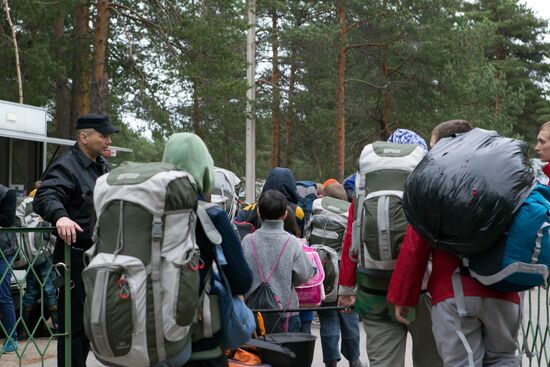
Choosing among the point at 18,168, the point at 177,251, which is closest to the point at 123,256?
the point at 177,251

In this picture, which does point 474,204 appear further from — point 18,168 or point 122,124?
point 122,124

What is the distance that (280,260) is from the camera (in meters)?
6.23

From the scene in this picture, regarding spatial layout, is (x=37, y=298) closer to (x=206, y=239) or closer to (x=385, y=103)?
(x=206, y=239)

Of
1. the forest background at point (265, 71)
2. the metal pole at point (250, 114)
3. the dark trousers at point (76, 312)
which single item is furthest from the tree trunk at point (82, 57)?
the dark trousers at point (76, 312)

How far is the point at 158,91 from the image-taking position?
69.2ft

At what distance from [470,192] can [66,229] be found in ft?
7.75

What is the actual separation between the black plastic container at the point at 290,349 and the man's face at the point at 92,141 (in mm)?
1656

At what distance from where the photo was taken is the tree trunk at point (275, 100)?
100 feet

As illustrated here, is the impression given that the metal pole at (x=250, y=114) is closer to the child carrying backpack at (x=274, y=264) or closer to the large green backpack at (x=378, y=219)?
the child carrying backpack at (x=274, y=264)

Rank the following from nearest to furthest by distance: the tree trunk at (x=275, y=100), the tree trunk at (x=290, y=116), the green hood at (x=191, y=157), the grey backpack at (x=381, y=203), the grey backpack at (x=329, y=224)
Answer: the green hood at (x=191, y=157) < the grey backpack at (x=381, y=203) < the grey backpack at (x=329, y=224) < the tree trunk at (x=275, y=100) < the tree trunk at (x=290, y=116)

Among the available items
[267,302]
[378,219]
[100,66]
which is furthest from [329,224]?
[100,66]

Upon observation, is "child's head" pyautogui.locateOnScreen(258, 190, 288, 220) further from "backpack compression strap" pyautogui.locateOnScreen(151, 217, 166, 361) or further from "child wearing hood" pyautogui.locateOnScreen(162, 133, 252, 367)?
"backpack compression strap" pyautogui.locateOnScreen(151, 217, 166, 361)

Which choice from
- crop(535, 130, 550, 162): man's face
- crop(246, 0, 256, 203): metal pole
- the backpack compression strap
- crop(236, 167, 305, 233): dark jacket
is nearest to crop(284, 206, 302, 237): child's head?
crop(236, 167, 305, 233): dark jacket

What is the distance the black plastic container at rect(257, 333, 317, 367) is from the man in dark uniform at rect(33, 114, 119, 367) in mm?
1222
